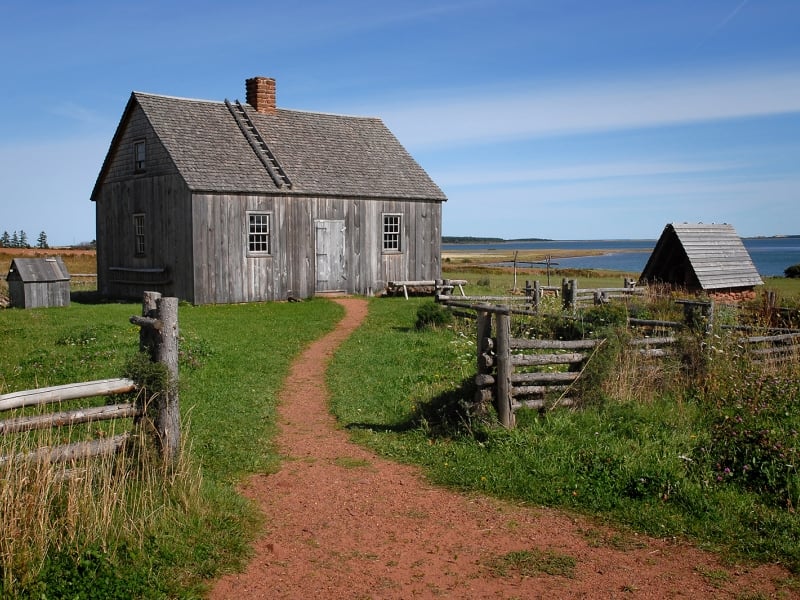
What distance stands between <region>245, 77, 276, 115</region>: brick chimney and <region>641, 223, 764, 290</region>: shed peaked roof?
15.9m

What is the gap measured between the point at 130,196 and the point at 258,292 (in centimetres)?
656

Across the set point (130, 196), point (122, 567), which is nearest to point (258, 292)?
point (130, 196)

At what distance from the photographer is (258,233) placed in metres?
26.2

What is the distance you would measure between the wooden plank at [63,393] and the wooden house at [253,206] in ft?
59.9

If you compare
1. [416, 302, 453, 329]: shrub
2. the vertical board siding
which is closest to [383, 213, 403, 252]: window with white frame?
Answer: the vertical board siding

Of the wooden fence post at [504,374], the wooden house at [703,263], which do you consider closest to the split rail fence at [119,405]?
the wooden fence post at [504,374]

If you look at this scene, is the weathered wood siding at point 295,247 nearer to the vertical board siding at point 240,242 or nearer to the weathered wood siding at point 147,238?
the vertical board siding at point 240,242

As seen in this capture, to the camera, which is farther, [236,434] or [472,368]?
[472,368]

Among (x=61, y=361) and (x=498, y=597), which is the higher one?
(x=61, y=361)

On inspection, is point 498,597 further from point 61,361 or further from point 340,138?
point 340,138

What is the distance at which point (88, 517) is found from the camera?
5.99m

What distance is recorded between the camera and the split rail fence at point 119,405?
6441 mm

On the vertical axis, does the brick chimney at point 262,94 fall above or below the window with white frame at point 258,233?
above

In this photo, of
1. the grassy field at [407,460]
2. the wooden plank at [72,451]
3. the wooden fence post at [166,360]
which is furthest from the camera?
the wooden fence post at [166,360]
